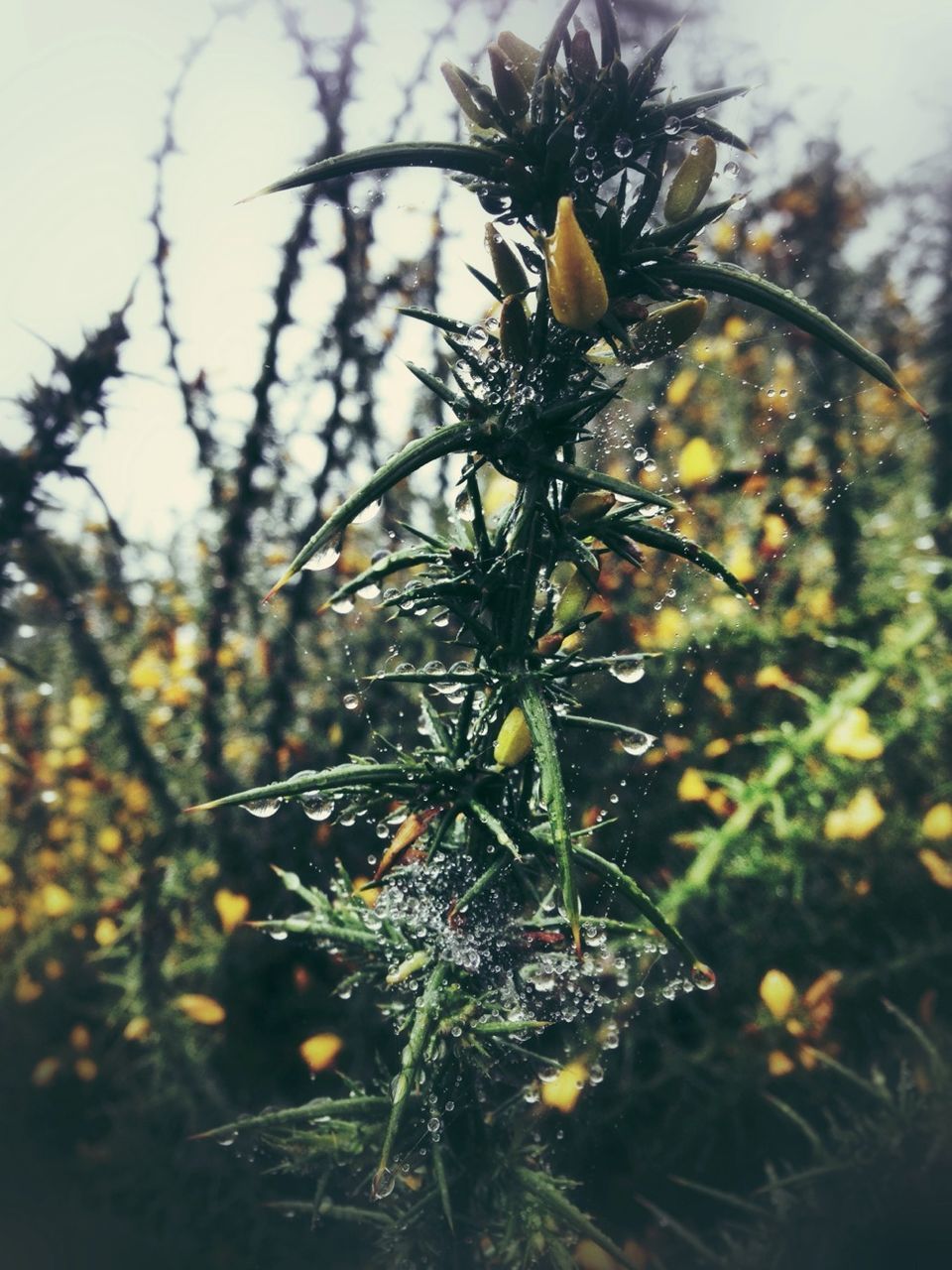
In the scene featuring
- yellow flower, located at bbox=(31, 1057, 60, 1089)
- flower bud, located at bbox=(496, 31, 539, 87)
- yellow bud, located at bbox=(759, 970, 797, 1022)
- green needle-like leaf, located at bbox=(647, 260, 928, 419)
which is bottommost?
yellow flower, located at bbox=(31, 1057, 60, 1089)

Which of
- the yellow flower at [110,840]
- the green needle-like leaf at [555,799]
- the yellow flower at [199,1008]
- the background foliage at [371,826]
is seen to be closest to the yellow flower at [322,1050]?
the background foliage at [371,826]

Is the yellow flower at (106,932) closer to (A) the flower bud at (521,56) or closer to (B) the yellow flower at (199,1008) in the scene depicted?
(B) the yellow flower at (199,1008)

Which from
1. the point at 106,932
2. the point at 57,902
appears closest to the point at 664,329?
the point at 106,932

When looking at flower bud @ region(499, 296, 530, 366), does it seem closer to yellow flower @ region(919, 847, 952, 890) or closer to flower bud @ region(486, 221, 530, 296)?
flower bud @ region(486, 221, 530, 296)

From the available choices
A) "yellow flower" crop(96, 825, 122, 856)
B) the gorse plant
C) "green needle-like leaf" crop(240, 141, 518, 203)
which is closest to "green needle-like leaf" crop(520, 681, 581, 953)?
the gorse plant

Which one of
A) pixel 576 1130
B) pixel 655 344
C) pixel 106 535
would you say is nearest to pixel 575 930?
pixel 655 344
